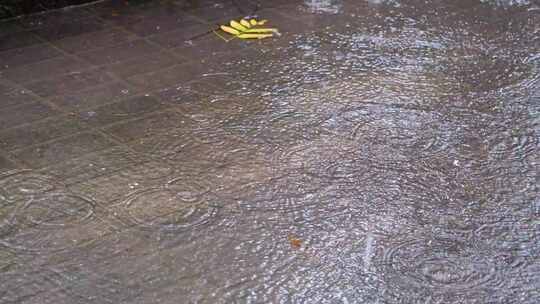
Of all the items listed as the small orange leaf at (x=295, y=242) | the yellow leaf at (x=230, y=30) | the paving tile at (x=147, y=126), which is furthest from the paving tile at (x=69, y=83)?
the small orange leaf at (x=295, y=242)

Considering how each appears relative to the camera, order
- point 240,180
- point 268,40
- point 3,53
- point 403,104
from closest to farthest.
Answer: point 240,180
point 403,104
point 3,53
point 268,40

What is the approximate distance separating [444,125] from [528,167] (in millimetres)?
556

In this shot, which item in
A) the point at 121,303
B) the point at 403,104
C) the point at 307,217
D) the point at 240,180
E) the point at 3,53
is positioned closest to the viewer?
the point at 121,303

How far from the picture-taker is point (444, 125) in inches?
179

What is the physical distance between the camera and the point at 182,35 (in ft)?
18.3

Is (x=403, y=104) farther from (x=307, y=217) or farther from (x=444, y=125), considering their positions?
(x=307, y=217)

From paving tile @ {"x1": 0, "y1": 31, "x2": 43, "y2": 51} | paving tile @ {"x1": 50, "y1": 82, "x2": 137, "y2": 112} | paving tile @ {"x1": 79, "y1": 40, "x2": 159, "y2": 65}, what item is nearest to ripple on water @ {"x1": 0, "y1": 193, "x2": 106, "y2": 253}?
paving tile @ {"x1": 50, "y1": 82, "x2": 137, "y2": 112}

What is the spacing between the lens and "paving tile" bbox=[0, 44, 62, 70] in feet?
16.6

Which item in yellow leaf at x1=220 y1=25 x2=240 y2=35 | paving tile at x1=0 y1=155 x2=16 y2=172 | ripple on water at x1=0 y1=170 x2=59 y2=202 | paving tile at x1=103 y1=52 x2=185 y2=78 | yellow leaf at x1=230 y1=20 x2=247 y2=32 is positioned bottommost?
ripple on water at x1=0 y1=170 x2=59 y2=202

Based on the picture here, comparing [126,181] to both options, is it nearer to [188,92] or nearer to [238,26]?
[188,92]

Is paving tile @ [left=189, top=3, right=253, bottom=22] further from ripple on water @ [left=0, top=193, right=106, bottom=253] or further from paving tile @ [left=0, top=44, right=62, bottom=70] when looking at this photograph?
ripple on water @ [left=0, top=193, right=106, bottom=253]

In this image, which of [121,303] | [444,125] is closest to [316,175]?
[444,125]

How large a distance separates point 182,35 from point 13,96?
1367 mm

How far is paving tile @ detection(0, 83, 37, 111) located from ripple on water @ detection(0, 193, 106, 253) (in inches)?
39.6
